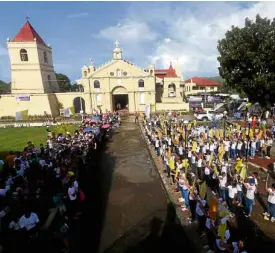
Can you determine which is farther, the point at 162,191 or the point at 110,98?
the point at 110,98

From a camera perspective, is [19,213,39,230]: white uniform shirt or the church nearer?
[19,213,39,230]: white uniform shirt

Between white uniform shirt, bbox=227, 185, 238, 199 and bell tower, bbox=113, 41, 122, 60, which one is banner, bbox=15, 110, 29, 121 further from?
white uniform shirt, bbox=227, 185, 238, 199

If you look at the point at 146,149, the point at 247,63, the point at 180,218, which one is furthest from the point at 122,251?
the point at 247,63

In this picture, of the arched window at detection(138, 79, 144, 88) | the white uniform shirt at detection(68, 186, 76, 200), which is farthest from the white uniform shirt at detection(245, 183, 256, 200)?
the arched window at detection(138, 79, 144, 88)

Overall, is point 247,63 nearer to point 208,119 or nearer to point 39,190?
point 208,119

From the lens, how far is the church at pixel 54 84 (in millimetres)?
40906

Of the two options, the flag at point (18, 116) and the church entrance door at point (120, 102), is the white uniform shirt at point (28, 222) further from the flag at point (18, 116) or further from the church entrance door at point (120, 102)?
the church entrance door at point (120, 102)

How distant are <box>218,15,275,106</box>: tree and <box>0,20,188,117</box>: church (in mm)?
24847

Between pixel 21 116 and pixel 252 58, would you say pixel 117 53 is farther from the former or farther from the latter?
pixel 252 58

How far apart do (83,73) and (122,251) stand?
40.2 meters

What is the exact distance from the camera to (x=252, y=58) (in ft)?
57.6

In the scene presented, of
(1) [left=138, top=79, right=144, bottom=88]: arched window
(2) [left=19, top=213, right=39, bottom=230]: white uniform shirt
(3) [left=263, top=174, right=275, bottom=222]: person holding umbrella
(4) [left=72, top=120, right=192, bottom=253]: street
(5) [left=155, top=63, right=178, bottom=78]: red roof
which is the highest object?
(5) [left=155, top=63, right=178, bottom=78]: red roof

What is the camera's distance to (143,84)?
44.3 meters

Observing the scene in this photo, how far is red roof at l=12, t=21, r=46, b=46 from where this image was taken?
131ft
